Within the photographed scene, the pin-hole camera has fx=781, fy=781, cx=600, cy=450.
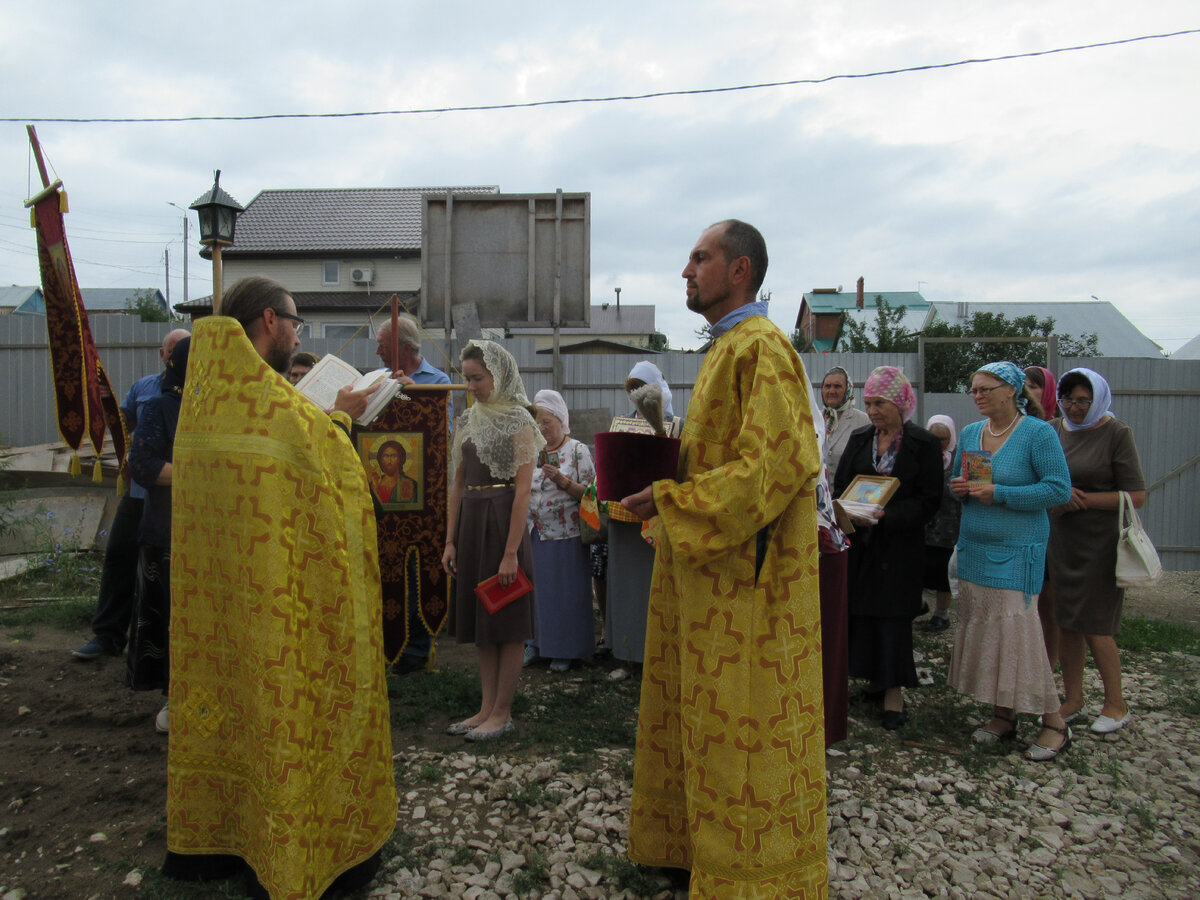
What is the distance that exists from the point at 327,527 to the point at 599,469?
866 millimetres

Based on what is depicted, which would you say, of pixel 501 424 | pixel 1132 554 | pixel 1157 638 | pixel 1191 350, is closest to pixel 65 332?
pixel 501 424

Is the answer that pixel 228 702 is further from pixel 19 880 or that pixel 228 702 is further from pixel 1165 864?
pixel 1165 864

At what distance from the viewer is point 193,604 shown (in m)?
2.47

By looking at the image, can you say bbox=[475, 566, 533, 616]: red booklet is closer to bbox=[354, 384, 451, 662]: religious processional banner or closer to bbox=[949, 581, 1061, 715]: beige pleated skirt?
bbox=[354, 384, 451, 662]: religious processional banner

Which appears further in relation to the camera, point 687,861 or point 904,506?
point 904,506

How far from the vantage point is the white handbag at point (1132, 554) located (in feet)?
12.8

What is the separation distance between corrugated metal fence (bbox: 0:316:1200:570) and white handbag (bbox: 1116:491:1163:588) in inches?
202

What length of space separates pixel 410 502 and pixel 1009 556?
3.26 meters

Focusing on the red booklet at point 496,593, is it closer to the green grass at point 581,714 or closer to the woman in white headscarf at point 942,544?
the green grass at point 581,714

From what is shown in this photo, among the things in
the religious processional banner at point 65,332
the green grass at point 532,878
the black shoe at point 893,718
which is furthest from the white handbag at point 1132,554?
the religious processional banner at point 65,332

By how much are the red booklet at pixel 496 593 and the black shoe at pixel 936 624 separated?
401cm

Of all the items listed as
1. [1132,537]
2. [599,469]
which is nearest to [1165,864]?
[1132,537]

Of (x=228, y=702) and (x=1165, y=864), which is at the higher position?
(x=228, y=702)

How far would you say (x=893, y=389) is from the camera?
168 inches
